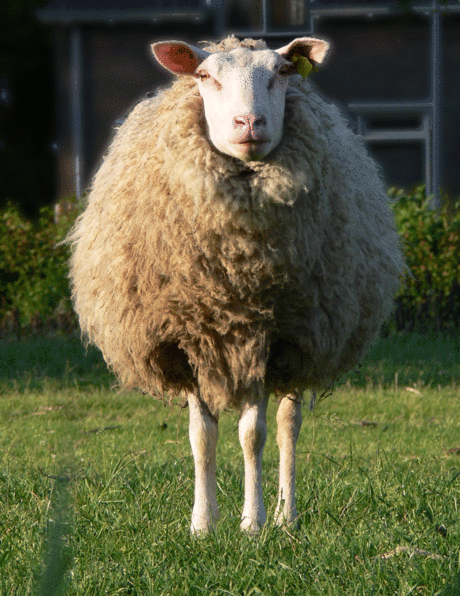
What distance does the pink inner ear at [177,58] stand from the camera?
2.92m

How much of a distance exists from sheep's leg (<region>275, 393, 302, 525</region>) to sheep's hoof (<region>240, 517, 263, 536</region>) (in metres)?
0.09

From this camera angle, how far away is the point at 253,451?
10.6 feet

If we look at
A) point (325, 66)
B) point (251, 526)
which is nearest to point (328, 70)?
point (325, 66)

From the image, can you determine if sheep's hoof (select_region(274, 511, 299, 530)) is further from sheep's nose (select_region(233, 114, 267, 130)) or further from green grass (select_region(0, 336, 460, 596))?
sheep's nose (select_region(233, 114, 267, 130))

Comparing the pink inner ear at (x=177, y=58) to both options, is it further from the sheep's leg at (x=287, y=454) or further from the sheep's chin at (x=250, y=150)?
the sheep's leg at (x=287, y=454)

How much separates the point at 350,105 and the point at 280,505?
9495 millimetres

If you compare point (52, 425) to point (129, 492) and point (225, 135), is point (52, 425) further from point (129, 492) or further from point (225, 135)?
point (225, 135)

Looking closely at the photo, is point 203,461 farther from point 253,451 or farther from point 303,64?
point 303,64

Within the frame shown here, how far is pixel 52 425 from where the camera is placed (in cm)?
535

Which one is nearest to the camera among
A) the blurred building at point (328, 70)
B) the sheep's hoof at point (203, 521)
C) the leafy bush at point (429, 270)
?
the sheep's hoof at point (203, 521)

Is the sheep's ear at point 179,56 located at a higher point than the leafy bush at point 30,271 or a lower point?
higher

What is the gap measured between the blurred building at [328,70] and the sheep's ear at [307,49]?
889 centimetres

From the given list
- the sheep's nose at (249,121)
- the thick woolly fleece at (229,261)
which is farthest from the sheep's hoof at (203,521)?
the sheep's nose at (249,121)

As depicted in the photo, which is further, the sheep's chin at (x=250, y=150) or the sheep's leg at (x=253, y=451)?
the sheep's leg at (x=253, y=451)
